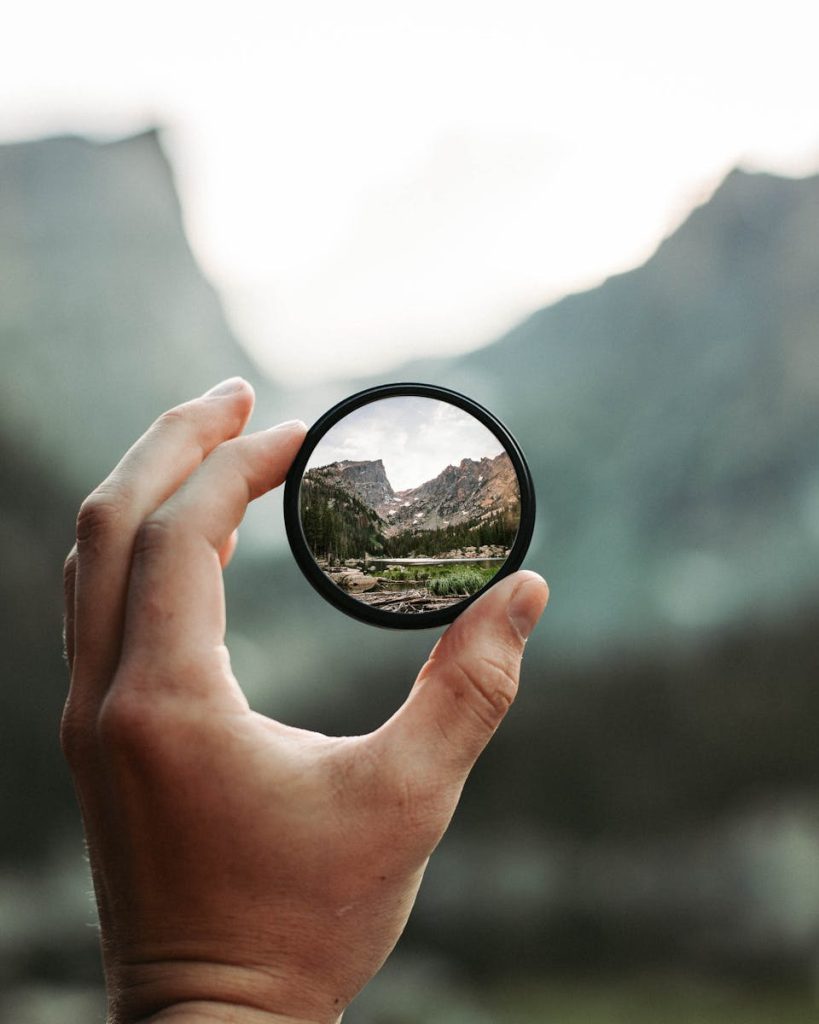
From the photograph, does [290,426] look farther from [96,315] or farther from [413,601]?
[96,315]

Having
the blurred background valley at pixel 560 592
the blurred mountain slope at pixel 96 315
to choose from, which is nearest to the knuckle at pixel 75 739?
the blurred background valley at pixel 560 592

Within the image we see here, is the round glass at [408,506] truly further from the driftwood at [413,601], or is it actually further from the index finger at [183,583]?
the index finger at [183,583]

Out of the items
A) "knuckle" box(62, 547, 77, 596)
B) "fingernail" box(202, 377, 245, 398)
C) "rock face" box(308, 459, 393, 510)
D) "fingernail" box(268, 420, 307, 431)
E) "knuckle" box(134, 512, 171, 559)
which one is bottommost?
"knuckle" box(62, 547, 77, 596)

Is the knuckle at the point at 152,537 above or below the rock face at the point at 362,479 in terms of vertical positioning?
above

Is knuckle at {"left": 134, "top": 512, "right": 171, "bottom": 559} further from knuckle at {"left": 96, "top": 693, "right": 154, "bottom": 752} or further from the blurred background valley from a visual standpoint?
the blurred background valley

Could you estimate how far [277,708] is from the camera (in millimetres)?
2330

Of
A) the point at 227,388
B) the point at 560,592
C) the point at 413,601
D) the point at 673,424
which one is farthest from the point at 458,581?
the point at 673,424

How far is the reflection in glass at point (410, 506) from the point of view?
1.14m

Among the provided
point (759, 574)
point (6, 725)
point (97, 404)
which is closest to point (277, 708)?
point (6, 725)

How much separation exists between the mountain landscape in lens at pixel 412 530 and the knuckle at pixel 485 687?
0.19 meters

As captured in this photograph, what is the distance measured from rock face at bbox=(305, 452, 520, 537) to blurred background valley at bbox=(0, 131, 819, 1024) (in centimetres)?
115

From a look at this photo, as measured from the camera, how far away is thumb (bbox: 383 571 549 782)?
0.91 metres

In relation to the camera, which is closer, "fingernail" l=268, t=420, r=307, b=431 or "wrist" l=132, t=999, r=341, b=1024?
"wrist" l=132, t=999, r=341, b=1024

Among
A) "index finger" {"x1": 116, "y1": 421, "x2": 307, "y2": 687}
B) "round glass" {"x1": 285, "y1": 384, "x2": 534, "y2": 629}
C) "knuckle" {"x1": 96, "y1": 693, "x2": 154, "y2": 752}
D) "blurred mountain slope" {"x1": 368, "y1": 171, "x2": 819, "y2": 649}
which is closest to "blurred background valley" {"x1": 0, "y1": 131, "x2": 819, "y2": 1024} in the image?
"blurred mountain slope" {"x1": 368, "y1": 171, "x2": 819, "y2": 649}
